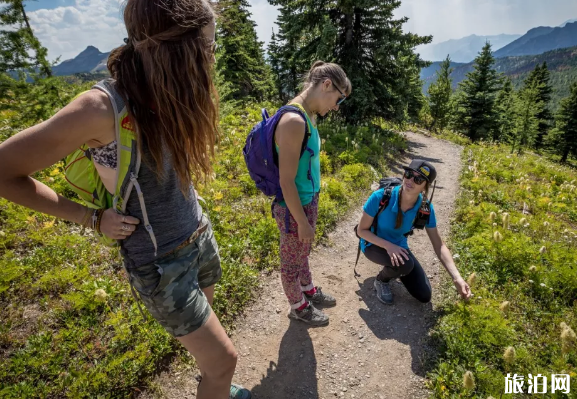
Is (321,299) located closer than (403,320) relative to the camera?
No

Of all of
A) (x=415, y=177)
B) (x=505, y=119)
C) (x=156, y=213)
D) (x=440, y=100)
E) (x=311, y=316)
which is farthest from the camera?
(x=505, y=119)

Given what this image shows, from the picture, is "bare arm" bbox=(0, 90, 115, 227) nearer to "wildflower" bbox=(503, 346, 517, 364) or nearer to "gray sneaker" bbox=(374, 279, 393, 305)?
"wildflower" bbox=(503, 346, 517, 364)

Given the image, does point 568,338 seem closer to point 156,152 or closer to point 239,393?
point 239,393

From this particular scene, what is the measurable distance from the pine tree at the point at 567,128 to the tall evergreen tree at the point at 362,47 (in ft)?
124

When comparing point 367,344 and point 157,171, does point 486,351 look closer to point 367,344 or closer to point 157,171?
point 367,344

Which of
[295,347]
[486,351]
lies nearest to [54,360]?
[295,347]

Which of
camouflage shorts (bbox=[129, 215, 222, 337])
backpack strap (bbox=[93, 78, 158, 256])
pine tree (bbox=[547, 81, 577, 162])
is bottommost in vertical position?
pine tree (bbox=[547, 81, 577, 162])

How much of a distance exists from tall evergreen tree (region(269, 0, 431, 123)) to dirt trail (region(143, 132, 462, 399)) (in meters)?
10.4

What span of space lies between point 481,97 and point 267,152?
33979 millimetres

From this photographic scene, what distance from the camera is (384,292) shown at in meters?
4.35

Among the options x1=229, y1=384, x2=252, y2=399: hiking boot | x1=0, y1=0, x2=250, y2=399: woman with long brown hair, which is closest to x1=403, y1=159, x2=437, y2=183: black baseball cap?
x1=0, y1=0, x2=250, y2=399: woman with long brown hair

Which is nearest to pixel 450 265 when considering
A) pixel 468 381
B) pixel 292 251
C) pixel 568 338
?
pixel 568 338

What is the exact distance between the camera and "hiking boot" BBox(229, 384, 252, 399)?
290 centimetres

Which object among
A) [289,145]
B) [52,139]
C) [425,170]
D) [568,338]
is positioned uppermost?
[52,139]
